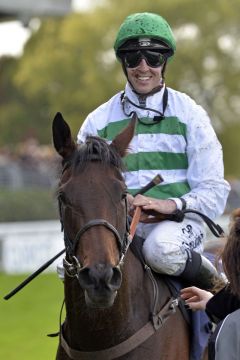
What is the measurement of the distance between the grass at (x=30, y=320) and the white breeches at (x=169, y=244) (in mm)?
4033

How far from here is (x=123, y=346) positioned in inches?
181

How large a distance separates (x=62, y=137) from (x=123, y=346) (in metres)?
1.09

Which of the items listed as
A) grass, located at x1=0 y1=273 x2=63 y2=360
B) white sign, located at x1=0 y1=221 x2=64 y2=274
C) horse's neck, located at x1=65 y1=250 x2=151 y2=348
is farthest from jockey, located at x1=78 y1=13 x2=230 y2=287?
white sign, located at x1=0 y1=221 x2=64 y2=274

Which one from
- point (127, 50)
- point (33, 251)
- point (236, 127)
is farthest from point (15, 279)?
point (236, 127)

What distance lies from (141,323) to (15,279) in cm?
1120

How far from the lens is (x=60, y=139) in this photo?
4.54m

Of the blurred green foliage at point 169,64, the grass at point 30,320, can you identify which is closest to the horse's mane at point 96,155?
the grass at point 30,320

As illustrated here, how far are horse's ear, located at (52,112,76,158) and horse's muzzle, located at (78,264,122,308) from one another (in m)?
0.74

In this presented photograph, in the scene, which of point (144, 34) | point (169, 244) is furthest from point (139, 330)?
point (144, 34)

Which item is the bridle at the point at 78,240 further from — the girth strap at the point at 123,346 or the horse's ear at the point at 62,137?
the girth strap at the point at 123,346

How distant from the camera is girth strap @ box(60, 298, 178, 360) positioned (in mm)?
4582

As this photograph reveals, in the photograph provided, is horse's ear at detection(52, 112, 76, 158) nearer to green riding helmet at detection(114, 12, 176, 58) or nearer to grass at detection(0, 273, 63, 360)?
green riding helmet at detection(114, 12, 176, 58)

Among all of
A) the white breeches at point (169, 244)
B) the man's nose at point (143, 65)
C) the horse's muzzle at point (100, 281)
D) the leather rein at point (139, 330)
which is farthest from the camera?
the man's nose at point (143, 65)

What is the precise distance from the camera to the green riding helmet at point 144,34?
5375 mm
